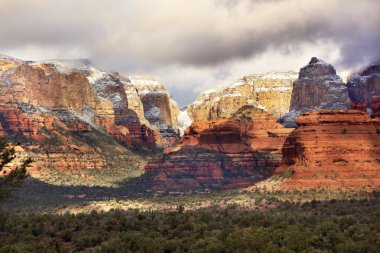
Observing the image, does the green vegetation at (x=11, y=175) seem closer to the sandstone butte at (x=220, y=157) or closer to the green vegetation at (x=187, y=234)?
the green vegetation at (x=187, y=234)

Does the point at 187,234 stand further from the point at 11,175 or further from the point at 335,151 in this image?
the point at 335,151

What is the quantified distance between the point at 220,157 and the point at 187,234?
81.5 metres

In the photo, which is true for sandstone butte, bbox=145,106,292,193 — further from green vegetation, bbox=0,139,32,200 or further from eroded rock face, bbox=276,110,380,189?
green vegetation, bbox=0,139,32,200

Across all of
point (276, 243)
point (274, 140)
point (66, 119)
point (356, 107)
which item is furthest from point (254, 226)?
point (66, 119)

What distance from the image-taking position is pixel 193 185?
132125 millimetres

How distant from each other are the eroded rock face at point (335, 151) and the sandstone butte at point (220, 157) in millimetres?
25129

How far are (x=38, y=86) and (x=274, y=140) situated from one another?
69087 millimetres

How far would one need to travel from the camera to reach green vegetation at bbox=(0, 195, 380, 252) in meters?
49.6

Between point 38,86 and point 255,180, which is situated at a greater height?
point 38,86

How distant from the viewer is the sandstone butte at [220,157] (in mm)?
133125

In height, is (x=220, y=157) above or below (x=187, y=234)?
above

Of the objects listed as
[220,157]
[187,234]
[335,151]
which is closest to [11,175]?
[187,234]

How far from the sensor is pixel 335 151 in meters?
102

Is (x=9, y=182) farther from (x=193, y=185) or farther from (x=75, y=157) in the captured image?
(x=75, y=157)
